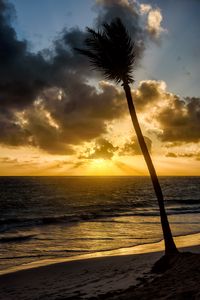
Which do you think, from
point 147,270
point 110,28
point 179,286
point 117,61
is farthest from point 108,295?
point 110,28

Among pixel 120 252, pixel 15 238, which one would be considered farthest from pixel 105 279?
pixel 15 238

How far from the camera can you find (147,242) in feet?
77.0

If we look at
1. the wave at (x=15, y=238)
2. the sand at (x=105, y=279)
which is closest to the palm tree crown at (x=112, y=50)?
the sand at (x=105, y=279)

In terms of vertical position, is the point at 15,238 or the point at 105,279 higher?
the point at 105,279

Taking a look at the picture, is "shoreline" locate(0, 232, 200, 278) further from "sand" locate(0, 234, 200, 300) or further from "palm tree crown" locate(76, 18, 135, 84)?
"palm tree crown" locate(76, 18, 135, 84)

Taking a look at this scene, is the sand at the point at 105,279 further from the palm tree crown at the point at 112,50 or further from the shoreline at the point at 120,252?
the palm tree crown at the point at 112,50

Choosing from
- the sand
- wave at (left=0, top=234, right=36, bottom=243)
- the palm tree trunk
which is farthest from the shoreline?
wave at (left=0, top=234, right=36, bottom=243)

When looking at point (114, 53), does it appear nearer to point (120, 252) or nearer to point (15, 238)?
point (120, 252)

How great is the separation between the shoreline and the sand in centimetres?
6

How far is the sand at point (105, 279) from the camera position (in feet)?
33.7

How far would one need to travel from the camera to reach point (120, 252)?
67.0 ft

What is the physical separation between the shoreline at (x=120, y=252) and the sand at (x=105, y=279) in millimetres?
64

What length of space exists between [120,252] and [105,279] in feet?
22.6

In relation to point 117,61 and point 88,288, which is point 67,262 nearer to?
point 88,288
